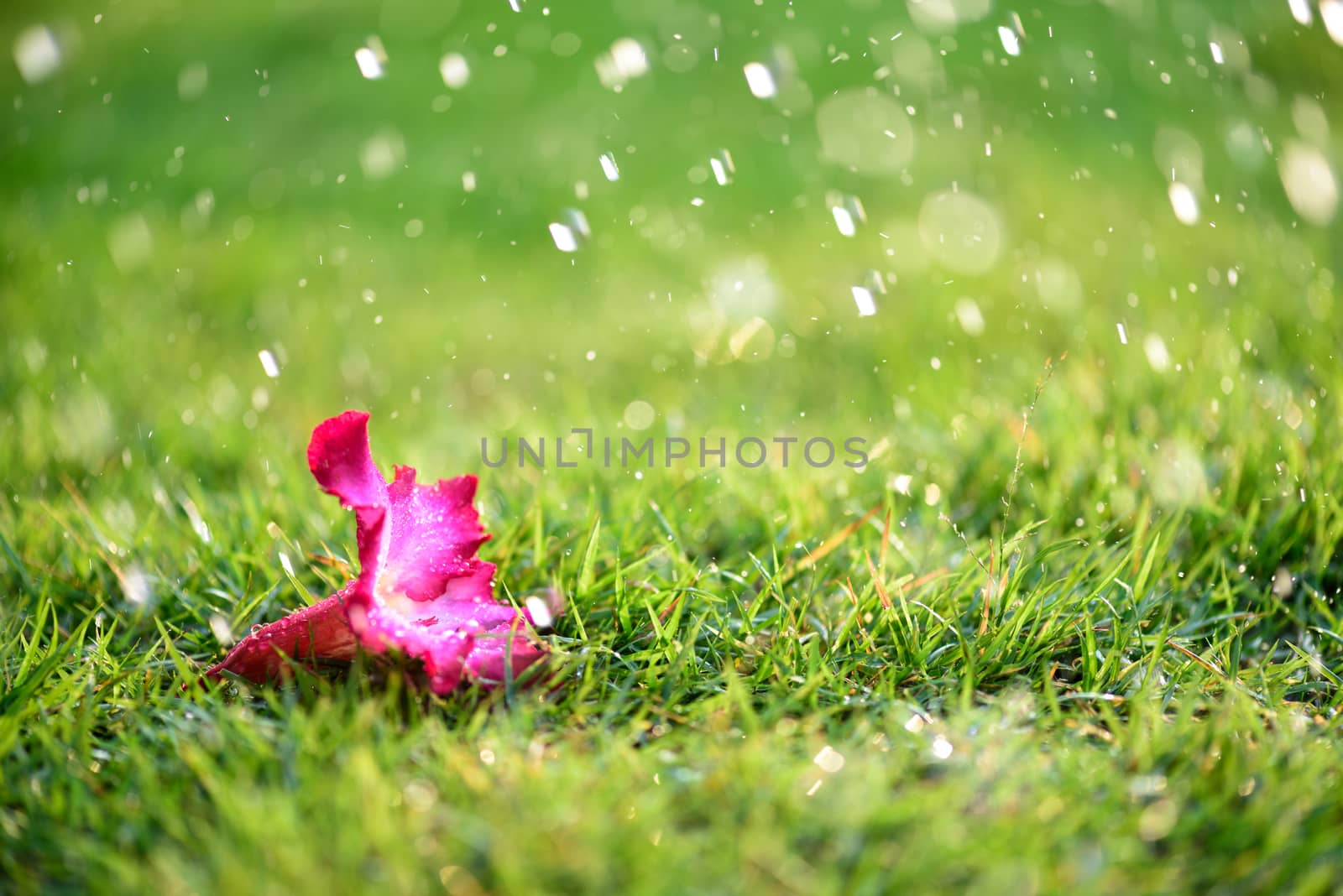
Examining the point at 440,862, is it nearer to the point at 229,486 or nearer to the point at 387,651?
Result: the point at 387,651

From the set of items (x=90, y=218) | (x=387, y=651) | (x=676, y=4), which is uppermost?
(x=676, y=4)

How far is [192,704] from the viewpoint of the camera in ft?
4.87

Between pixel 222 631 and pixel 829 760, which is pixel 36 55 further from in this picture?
pixel 829 760

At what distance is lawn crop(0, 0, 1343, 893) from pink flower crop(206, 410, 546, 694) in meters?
0.05

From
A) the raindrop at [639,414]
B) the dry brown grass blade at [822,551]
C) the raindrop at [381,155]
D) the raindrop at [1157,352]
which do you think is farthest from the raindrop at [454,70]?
the dry brown grass blade at [822,551]

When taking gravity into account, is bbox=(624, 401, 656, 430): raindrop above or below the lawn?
below

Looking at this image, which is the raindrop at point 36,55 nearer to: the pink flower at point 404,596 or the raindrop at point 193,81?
the raindrop at point 193,81

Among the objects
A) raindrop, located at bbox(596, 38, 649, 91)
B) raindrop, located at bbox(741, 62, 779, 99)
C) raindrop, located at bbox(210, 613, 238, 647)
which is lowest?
raindrop, located at bbox(210, 613, 238, 647)

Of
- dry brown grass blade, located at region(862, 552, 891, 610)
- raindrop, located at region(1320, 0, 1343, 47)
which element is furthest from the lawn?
raindrop, located at region(1320, 0, 1343, 47)

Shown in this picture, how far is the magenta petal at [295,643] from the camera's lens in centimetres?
148

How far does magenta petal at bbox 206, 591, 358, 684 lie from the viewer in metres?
1.48

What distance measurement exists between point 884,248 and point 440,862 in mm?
3328

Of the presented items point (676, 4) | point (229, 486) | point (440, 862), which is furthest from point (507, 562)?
point (676, 4)

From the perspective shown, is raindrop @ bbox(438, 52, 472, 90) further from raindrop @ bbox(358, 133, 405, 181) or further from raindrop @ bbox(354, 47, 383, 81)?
raindrop @ bbox(358, 133, 405, 181)
